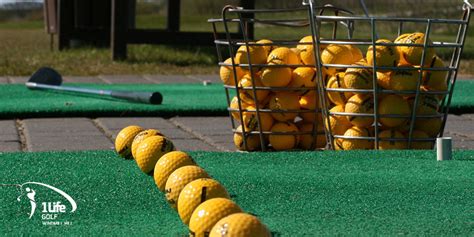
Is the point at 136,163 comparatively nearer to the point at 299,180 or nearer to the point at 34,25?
the point at 299,180

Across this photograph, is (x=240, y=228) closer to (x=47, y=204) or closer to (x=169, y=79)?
(x=47, y=204)

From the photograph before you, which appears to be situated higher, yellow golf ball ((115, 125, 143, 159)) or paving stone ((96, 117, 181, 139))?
yellow golf ball ((115, 125, 143, 159))

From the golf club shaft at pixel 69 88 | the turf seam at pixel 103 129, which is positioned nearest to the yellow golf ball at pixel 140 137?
the turf seam at pixel 103 129

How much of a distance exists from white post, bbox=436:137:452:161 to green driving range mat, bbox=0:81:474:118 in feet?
9.29

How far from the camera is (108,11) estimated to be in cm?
1627

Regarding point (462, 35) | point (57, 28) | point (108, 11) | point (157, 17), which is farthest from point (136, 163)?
point (157, 17)

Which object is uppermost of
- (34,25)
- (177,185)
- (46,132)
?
(177,185)

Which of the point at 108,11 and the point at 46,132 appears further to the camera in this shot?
the point at 108,11

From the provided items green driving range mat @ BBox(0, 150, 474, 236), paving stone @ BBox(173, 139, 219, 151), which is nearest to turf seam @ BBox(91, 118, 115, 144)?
paving stone @ BBox(173, 139, 219, 151)

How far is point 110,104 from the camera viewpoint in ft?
23.9

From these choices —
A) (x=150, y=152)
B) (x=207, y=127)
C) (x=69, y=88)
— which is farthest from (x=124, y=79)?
(x=150, y=152)

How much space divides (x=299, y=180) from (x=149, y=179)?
61cm

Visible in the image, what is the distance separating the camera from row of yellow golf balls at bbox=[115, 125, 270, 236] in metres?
2.59

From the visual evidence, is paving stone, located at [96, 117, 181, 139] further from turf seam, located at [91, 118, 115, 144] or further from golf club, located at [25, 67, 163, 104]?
golf club, located at [25, 67, 163, 104]
